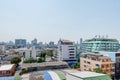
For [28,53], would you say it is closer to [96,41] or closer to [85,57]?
[96,41]

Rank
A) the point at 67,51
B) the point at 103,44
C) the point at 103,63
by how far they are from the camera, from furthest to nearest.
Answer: the point at 103,44
the point at 67,51
the point at 103,63

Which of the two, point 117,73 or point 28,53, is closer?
point 117,73

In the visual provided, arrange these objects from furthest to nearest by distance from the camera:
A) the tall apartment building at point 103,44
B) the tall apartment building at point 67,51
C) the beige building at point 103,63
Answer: the tall apartment building at point 103,44 → the tall apartment building at point 67,51 → the beige building at point 103,63

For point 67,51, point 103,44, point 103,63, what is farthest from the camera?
point 103,44

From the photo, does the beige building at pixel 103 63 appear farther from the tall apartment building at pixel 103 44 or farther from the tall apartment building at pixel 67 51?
the tall apartment building at pixel 103 44

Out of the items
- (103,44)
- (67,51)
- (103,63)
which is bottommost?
(103,63)

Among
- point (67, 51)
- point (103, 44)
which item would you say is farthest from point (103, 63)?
point (103, 44)

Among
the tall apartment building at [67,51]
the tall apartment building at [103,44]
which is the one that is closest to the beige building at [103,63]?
the tall apartment building at [67,51]

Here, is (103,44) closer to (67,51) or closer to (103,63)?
(67,51)

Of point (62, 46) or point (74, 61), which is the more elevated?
point (62, 46)

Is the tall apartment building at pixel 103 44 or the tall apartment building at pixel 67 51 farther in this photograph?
the tall apartment building at pixel 103 44

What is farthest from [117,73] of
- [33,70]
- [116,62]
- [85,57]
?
[33,70]
